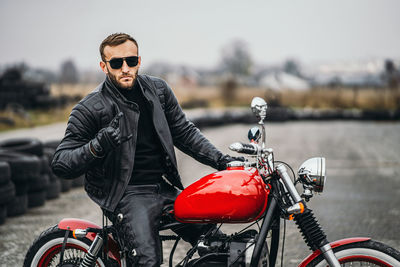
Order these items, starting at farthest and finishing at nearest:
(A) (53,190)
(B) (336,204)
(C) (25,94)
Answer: (C) (25,94) → (A) (53,190) → (B) (336,204)

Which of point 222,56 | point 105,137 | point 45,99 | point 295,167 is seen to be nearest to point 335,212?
point 295,167

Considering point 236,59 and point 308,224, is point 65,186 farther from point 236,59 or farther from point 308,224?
point 236,59

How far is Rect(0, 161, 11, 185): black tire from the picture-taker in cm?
668

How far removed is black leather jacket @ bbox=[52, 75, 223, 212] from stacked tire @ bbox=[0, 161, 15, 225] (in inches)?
150

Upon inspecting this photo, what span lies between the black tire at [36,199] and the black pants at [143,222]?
4940 mm

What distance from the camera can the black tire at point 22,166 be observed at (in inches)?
285

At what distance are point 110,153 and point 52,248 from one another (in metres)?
0.80

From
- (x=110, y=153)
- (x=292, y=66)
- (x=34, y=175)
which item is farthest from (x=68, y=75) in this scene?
(x=292, y=66)

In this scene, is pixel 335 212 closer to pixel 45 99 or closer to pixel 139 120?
pixel 139 120

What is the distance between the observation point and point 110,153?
10.5 feet

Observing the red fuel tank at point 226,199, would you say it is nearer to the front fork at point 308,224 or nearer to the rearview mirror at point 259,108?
the front fork at point 308,224

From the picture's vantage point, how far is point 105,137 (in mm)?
2916

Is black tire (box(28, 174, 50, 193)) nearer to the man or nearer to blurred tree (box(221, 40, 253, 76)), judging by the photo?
the man

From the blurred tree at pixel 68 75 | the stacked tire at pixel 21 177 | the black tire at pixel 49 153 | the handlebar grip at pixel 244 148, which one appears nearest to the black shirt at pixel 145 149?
the handlebar grip at pixel 244 148
